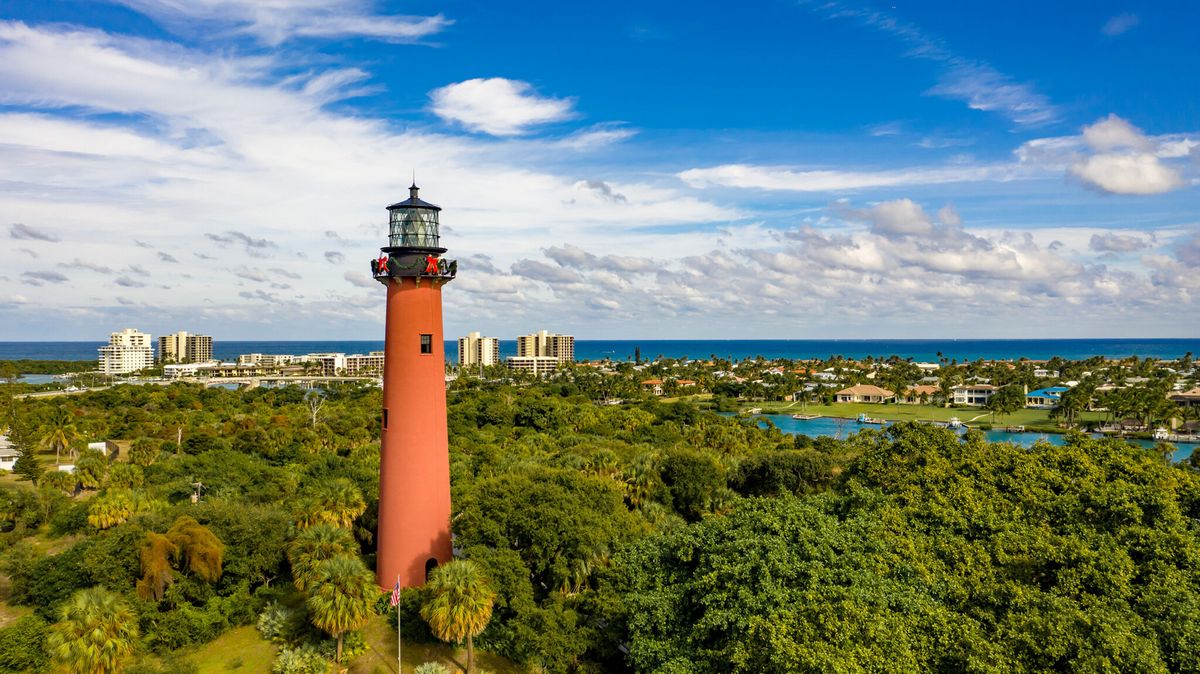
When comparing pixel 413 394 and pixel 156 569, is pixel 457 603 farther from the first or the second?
pixel 156 569

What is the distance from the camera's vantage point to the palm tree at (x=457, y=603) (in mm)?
19516

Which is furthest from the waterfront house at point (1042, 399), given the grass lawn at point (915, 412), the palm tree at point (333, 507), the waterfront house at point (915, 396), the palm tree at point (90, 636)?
the palm tree at point (90, 636)

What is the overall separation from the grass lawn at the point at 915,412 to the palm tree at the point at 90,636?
91.1 m

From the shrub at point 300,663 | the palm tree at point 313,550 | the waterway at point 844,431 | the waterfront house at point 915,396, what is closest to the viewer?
the shrub at point 300,663

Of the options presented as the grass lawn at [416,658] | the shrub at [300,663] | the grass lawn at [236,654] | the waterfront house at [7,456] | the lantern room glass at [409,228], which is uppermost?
the lantern room glass at [409,228]

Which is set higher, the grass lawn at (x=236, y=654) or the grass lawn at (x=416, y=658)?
the grass lawn at (x=416, y=658)

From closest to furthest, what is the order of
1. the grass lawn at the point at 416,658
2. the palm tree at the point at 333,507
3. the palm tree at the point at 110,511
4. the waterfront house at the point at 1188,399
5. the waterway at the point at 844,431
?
the grass lawn at the point at 416,658
the palm tree at the point at 333,507
the palm tree at the point at 110,511
the waterway at the point at 844,431
the waterfront house at the point at 1188,399

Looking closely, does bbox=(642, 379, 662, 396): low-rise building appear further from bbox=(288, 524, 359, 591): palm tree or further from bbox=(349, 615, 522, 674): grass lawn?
bbox=(349, 615, 522, 674): grass lawn

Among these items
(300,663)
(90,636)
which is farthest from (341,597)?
(90,636)

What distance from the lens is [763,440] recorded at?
56.6 m

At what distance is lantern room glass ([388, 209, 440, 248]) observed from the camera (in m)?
23.2

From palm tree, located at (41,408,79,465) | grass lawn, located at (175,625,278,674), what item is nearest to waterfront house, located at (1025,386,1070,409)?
grass lawn, located at (175,625,278,674)

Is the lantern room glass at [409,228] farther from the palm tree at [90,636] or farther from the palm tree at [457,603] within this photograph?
the palm tree at [90,636]

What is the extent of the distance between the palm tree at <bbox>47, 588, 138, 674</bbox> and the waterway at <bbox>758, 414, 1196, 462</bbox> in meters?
62.9
